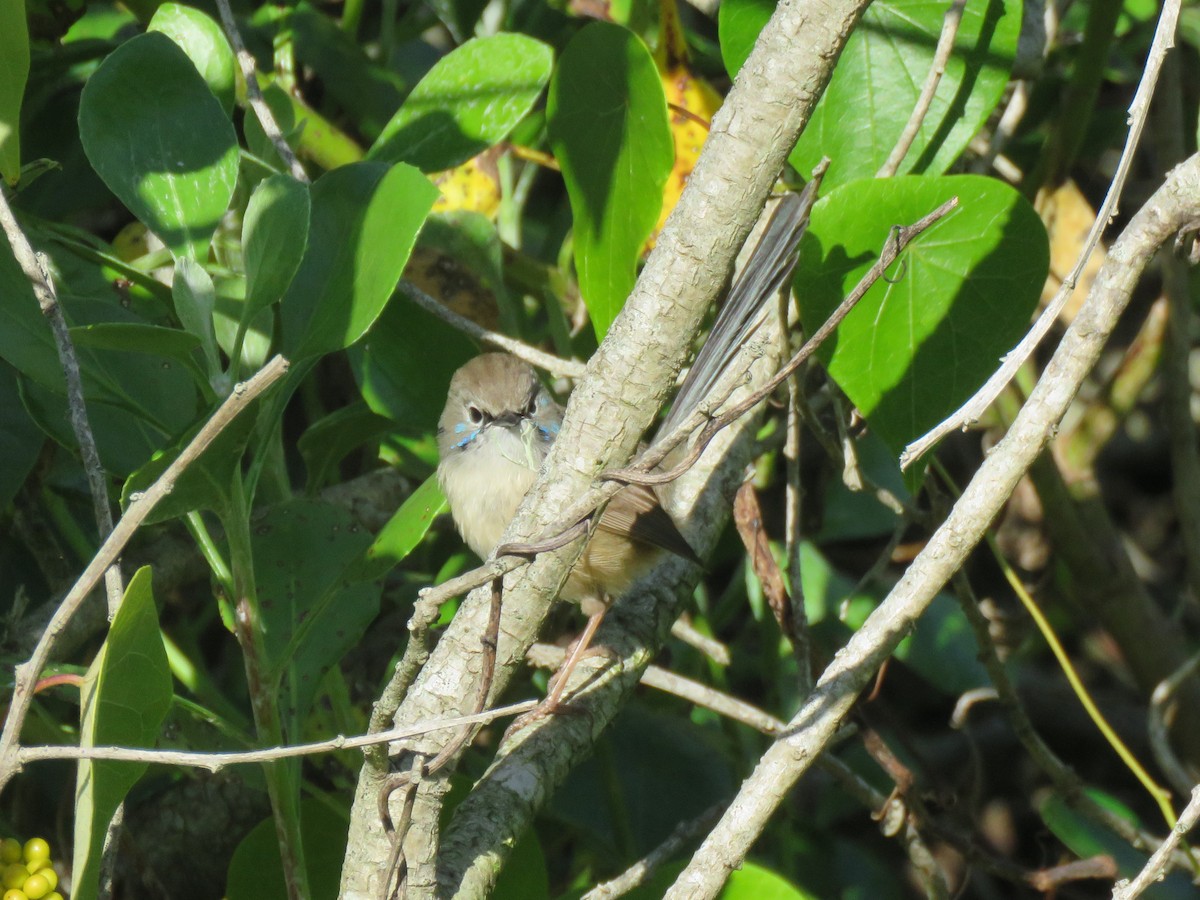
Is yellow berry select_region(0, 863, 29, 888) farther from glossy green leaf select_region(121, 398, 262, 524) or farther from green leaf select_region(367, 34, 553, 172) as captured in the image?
green leaf select_region(367, 34, 553, 172)

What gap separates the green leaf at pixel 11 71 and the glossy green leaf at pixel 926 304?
1.34 m

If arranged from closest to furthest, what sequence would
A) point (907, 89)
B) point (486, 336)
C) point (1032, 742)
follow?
point (907, 89) → point (486, 336) → point (1032, 742)

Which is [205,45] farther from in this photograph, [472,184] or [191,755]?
[191,755]

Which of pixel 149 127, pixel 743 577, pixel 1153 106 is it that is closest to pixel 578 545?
pixel 149 127

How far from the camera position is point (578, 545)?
173 centimetres

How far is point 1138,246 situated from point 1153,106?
8.19ft

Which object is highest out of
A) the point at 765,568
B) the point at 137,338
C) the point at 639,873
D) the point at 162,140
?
the point at 162,140

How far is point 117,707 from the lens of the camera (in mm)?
1708

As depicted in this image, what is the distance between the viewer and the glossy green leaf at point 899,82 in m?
2.45

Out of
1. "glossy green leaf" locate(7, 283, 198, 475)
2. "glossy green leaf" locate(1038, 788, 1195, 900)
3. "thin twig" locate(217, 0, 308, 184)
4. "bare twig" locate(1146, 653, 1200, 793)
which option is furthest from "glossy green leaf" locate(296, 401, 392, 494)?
"bare twig" locate(1146, 653, 1200, 793)

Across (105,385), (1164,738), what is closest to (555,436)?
(105,385)

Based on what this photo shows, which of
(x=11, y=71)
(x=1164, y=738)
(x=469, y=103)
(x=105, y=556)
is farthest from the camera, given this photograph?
(x=1164, y=738)

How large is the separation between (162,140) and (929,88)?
137cm

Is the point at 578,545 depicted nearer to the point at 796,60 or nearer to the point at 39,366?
the point at 796,60
